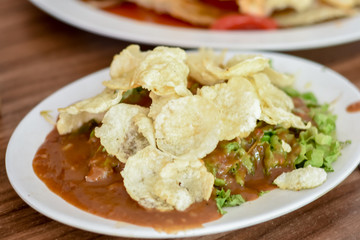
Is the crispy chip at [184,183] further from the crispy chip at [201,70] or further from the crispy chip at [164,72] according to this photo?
the crispy chip at [201,70]

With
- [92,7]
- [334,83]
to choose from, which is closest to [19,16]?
[92,7]

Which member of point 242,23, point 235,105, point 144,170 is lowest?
point 242,23

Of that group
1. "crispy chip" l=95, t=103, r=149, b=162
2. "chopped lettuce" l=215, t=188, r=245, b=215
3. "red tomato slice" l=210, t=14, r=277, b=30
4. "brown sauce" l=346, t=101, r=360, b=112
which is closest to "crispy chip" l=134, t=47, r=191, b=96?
"crispy chip" l=95, t=103, r=149, b=162

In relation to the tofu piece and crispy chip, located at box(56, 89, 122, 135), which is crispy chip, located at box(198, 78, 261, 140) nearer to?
the tofu piece

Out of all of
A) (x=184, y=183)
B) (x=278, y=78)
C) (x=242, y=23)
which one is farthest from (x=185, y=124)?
(x=242, y=23)

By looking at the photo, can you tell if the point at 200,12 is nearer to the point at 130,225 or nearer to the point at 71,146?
the point at 71,146

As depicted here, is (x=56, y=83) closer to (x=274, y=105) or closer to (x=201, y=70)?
(x=201, y=70)
